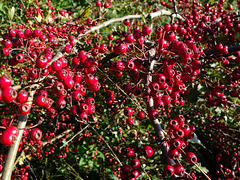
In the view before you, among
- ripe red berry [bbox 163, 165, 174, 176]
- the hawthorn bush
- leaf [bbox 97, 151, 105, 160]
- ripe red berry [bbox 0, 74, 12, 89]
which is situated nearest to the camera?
ripe red berry [bbox 0, 74, 12, 89]

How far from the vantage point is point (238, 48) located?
6.25ft

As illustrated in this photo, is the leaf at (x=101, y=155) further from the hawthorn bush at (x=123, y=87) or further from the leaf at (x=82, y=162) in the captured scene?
the leaf at (x=82, y=162)

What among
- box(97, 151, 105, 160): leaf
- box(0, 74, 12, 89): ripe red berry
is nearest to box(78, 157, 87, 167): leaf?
box(97, 151, 105, 160): leaf

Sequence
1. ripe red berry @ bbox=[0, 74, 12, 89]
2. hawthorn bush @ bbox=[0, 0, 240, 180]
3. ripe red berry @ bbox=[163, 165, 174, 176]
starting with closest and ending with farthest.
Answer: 1. ripe red berry @ bbox=[0, 74, 12, 89]
2. ripe red berry @ bbox=[163, 165, 174, 176]
3. hawthorn bush @ bbox=[0, 0, 240, 180]

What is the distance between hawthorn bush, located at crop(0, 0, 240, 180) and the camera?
132 cm

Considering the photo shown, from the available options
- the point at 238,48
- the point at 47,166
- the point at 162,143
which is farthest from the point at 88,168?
the point at 238,48

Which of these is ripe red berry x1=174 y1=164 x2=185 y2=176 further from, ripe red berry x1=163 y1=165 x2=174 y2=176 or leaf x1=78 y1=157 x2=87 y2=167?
leaf x1=78 y1=157 x2=87 y2=167

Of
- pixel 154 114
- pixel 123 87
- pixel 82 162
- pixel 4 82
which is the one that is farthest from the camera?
pixel 82 162

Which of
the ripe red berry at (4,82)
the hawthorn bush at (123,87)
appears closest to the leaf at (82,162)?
the hawthorn bush at (123,87)

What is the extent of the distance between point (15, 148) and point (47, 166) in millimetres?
2453

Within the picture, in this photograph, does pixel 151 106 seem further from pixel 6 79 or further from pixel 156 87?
pixel 6 79

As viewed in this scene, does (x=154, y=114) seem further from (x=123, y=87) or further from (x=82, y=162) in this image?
(x=82, y=162)

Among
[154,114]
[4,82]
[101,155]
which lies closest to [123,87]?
[154,114]

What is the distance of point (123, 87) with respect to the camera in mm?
1645
